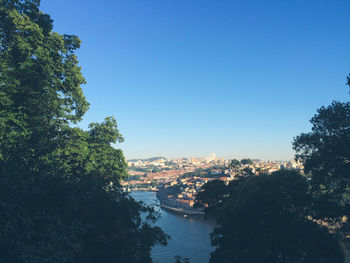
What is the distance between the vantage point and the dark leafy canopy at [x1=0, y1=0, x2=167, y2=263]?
18.2 feet

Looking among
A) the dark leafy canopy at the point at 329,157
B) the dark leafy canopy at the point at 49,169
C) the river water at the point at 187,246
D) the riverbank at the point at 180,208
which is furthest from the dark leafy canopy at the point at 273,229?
the riverbank at the point at 180,208

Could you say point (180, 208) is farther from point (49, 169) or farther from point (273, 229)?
point (49, 169)

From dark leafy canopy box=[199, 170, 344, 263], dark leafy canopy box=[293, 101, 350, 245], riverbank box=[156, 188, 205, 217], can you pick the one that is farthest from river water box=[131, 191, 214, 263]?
dark leafy canopy box=[293, 101, 350, 245]

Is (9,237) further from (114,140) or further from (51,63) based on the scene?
(114,140)

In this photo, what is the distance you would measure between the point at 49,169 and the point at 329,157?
13978 millimetres

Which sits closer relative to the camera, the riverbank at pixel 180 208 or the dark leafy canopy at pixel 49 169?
the dark leafy canopy at pixel 49 169

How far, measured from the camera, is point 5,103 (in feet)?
26.7

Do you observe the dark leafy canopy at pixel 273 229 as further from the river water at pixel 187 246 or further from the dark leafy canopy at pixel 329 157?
the river water at pixel 187 246

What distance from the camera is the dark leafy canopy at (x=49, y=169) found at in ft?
18.2

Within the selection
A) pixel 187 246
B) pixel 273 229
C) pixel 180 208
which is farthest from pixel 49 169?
pixel 180 208

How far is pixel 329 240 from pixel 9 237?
45.9 feet

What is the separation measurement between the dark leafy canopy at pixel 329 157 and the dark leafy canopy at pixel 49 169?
9542 millimetres

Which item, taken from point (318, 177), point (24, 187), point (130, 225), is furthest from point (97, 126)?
point (318, 177)

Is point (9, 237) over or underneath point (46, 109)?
underneath
